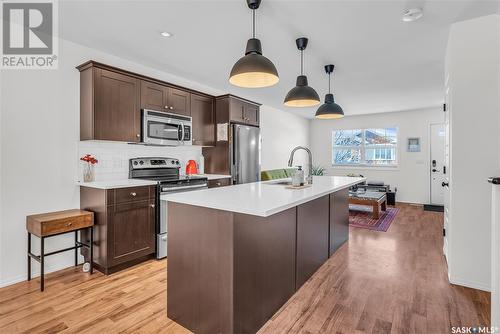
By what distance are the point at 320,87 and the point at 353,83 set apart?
551mm

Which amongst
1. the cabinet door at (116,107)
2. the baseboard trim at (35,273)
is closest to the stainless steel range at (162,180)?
the cabinet door at (116,107)

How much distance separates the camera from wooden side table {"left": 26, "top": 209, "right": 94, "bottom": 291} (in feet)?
8.06

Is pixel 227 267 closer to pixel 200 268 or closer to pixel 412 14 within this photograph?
pixel 200 268

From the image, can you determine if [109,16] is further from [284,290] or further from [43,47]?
[284,290]

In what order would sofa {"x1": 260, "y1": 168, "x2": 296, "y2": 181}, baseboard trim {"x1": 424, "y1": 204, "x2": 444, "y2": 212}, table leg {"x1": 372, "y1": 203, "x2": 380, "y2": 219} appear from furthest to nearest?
baseboard trim {"x1": 424, "y1": 204, "x2": 444, "y2": 212} < sofa {"x1": 260, "y1": 168, "x2": 296, "y2": 181} < table leg {"x1": 372, "y1": 203, "x2": 380, "y2": 219}

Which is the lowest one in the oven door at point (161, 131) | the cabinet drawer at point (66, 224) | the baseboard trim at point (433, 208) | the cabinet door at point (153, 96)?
the baseboard trim at point (433, 208)

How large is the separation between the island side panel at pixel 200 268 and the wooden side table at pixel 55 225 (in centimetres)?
133

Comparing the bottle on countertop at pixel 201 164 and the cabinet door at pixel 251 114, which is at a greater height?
the cabinet door at pixel 251 114

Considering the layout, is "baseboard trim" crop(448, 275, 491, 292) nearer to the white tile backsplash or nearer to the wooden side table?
the wooden side table

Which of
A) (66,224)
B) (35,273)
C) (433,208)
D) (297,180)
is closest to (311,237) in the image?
(297,180)

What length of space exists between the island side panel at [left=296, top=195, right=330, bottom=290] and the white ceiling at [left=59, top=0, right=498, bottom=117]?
175 cm

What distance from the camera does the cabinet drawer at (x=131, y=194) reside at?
2.84 meters

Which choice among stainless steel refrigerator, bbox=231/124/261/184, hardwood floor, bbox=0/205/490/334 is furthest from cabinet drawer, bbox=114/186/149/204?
stainless steel refrigerator, bbox=231/124/261/184

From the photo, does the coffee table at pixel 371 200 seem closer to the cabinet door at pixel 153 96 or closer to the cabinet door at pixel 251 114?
the cabinet door at pixel 251 114
